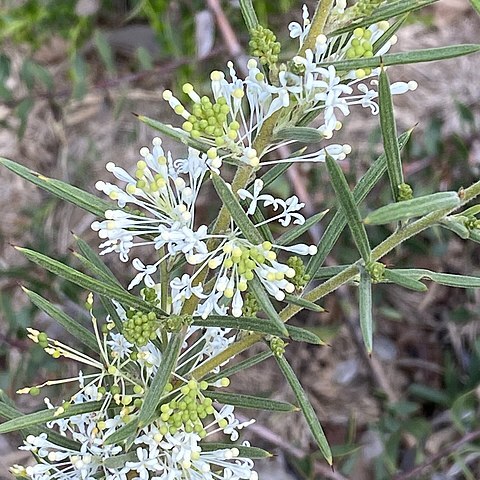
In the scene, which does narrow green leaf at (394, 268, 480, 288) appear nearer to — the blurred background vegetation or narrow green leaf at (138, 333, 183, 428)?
narrow green leaf at (138, 333, 183, 428)

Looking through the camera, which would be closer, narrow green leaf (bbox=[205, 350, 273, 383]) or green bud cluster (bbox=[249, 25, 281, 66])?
green bud cluster (bbox=[249, 25, 281, 66])

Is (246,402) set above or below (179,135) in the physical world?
below

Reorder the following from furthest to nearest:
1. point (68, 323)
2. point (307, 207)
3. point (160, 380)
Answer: point (307, 207)
point (68, 323)
point (160, 380)

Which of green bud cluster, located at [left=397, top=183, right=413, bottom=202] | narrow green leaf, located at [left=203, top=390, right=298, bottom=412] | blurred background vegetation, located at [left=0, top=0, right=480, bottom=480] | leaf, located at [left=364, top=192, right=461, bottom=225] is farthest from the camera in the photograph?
blurred background vegetation, located at [left=0, top=0, right=480, bottom=480]

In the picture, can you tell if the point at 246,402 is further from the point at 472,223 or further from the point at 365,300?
the point at 472,223

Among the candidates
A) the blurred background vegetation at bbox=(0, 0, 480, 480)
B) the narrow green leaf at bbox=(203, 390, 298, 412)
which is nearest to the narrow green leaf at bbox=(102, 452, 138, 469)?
the narrow green leaf at bbox=(203, 390, 298, 412)

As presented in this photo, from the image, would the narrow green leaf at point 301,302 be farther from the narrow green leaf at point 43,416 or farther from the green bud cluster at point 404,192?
the narrow green leaf at point 43,416

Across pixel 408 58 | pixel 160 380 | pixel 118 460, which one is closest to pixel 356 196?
pixel 408 58
